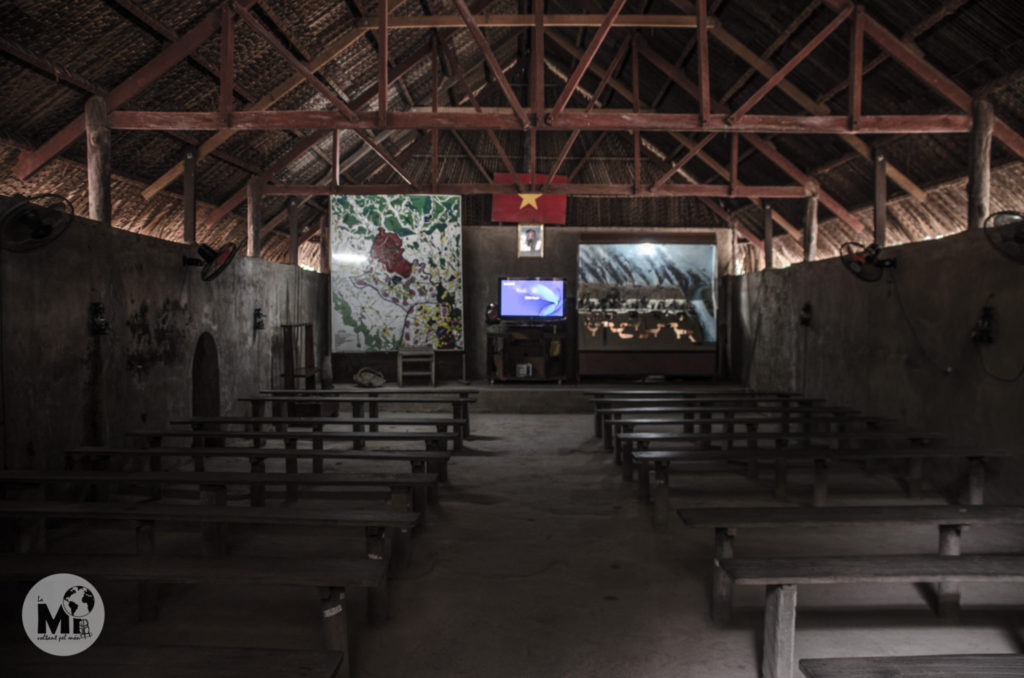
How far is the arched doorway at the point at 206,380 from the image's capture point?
812 centimetres

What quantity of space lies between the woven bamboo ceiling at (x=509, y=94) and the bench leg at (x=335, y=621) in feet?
19.4

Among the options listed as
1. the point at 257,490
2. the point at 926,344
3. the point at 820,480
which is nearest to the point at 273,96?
the point at 257,490

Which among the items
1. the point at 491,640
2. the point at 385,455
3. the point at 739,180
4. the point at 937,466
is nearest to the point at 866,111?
the point at 739,180

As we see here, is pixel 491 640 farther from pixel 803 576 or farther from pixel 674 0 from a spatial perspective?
pixel 674 0

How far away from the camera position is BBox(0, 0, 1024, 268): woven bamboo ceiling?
6949 millimetres

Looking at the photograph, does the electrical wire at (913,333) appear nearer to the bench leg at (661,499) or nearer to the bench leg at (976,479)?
the bench leg at (976,479)

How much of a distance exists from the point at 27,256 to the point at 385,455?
300 centimetres

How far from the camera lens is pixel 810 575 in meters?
2.77

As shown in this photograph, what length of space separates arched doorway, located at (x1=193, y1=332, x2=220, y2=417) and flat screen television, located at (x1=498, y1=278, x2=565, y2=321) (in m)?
5.78

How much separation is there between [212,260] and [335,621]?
583 cm

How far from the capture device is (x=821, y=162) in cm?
1088

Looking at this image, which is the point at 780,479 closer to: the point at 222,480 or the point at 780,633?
the point at 780,633

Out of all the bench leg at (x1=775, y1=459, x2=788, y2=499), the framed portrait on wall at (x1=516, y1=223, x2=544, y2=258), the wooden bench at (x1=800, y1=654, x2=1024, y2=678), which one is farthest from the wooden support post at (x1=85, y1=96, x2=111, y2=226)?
the framed portrait on wall at (x1=516, y1=223, x2=544, y2=258)

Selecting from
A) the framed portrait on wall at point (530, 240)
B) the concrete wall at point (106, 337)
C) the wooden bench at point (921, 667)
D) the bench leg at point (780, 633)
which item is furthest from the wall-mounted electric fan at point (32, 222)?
the framed portrait on wall at point (530, 240)
